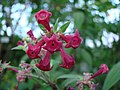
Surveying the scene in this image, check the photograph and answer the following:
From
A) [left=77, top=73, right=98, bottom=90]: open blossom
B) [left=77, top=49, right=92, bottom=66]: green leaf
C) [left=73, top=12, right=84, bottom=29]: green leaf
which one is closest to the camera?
[left=77, top=73, right=98, bottom=90]: open blossom

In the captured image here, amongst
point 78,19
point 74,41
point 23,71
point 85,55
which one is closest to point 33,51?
point 74,41

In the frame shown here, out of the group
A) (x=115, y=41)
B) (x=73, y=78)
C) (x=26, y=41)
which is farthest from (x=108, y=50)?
(x=26, y=41)

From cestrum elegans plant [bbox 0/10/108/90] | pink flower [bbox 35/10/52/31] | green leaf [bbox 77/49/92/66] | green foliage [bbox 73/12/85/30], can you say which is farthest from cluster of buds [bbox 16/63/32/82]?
green leaf [bbox 77/49/92/66]

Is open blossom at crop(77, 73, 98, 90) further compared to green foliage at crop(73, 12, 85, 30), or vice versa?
green foliage at crop(73, 12, 85, 30)

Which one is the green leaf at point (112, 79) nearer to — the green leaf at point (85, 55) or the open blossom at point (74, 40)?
the open blossom at point (74, 40)

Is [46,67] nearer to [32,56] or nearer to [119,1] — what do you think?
[32,56]

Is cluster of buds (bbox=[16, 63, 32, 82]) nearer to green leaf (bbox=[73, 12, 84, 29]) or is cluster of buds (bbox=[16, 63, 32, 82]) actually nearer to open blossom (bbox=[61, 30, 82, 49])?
open blossom (bbox=[61, 30, 82, 49])
